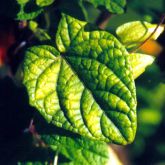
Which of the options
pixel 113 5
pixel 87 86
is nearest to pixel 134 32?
pixel 113 5

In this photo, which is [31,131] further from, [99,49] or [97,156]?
[99,49]

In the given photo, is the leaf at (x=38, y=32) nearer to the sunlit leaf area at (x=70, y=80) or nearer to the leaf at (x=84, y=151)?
the sunlit leaf area at (x=70, y=80)

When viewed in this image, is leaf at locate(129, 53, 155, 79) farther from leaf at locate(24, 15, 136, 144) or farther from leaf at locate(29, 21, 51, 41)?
leaf at locate(29, 21, 51, 41)

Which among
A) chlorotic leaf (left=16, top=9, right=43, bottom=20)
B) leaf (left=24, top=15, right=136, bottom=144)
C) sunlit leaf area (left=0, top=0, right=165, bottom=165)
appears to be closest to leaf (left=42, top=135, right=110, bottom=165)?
sunlit leaf area (left=0, top=0, right=165, bottom=165)

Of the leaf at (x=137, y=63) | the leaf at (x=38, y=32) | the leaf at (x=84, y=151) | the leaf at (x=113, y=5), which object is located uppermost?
the leaf at (x=113, y=5)

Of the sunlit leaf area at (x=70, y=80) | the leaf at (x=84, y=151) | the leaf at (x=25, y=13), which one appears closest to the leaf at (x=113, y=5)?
the sunlit leaf area at (x=70, y=80)
